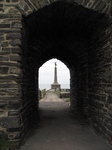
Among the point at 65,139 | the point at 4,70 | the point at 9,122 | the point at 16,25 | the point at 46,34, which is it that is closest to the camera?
the point at 9,122

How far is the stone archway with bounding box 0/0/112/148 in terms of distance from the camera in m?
3.50

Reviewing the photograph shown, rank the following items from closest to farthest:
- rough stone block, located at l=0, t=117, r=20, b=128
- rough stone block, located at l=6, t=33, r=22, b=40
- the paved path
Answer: rough stone block, located at l=0, t=117, r=20, b=128
the paved path
rough stone block, located at l=6, t=33, r=22, b=40

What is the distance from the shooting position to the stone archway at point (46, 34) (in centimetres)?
350

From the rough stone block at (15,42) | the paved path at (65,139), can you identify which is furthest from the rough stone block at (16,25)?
the paved path at (65,139)

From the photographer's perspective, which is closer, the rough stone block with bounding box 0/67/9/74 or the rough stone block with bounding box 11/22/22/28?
the rough stone block with bounding box 0/67/9/74

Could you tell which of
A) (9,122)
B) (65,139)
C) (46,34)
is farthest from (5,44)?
(65,139)

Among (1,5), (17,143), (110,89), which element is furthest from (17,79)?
(110,89)

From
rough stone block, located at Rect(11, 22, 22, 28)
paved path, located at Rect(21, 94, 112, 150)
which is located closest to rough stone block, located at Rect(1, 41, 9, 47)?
rough stone block, located at Rect(11, 22, 22, 28)

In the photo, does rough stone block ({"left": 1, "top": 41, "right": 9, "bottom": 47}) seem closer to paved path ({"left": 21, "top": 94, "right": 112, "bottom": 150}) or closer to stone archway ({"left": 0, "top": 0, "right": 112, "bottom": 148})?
stone archway ({"left": 0, "top": 0, "right": 112, "bottom": 148})

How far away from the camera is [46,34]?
559 cm

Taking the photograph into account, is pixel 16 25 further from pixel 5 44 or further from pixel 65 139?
pixel 65 139

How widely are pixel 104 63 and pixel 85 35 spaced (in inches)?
67.4

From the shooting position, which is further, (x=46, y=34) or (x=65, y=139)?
(x=46, y=34)

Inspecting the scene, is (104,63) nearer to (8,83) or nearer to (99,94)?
(99,94)
